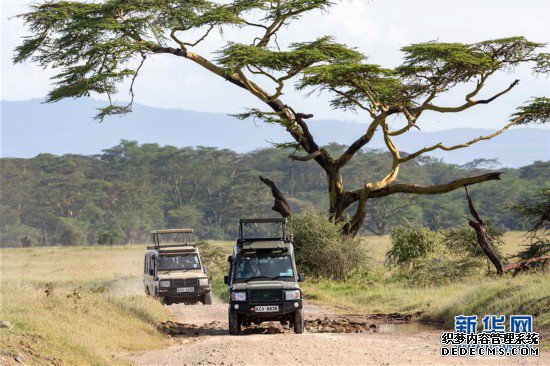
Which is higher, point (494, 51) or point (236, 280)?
point (494, 51)

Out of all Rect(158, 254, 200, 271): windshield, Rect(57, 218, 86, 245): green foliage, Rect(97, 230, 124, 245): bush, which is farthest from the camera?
Rect(57, 218, 86, 245): green foliage

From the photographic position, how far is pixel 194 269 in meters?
25.7

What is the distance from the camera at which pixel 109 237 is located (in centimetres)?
8050

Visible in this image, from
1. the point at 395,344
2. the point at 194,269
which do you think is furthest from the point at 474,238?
the point at 395,344

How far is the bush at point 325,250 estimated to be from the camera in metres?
31.7

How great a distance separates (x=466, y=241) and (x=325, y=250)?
4581 millimetres

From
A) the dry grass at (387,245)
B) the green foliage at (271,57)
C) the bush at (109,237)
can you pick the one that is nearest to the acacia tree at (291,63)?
the green foliage at (271,57)

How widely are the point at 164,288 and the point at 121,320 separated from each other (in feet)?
21.7

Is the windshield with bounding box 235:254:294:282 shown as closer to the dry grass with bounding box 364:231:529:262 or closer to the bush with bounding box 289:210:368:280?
the bush with bounding box 289:210:368:280

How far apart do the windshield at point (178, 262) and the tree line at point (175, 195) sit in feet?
178

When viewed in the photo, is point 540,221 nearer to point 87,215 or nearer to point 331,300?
point 331,300

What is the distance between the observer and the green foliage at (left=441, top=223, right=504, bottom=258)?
1203 inches

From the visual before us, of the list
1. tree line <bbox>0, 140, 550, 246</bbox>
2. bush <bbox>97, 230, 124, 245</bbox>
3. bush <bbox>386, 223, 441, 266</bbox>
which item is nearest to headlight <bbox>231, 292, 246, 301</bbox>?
bush <bbox>386, 223, 441, 266</bbox>

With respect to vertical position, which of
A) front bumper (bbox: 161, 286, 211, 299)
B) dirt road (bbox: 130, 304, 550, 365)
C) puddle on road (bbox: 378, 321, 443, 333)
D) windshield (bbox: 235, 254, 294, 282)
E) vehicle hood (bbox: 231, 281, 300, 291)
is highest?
windshield (bbox: 235, 254, 294, 282)
